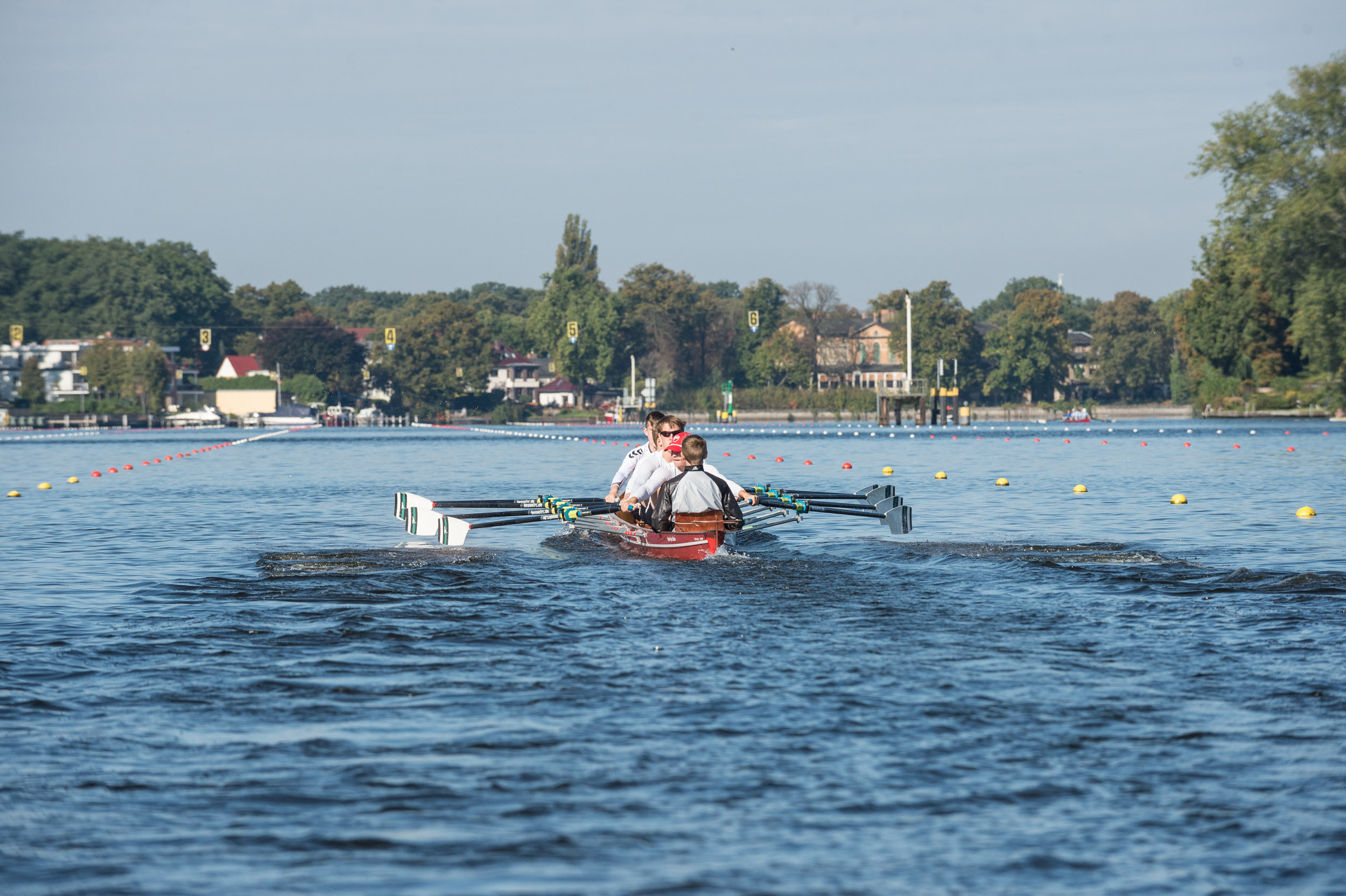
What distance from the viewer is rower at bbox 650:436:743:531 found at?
16.0 metres

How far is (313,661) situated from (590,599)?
3.67 m

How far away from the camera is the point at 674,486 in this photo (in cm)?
1614

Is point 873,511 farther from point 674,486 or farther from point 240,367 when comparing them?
point 240,367

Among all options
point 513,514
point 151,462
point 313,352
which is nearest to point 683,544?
point 513,514

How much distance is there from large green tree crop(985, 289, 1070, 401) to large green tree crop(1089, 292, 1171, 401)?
278 inches

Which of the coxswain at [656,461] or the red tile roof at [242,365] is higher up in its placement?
the red tile roof at [242,365]

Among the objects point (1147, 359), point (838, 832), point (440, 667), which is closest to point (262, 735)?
point (440, 667)

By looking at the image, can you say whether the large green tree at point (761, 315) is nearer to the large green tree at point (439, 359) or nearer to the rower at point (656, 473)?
the large green tree at point (439, 359)

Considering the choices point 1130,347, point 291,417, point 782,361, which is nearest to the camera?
point 291,417

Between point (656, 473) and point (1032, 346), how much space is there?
139098 mm

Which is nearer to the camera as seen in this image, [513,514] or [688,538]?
[688,538]

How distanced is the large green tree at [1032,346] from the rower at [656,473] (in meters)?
138

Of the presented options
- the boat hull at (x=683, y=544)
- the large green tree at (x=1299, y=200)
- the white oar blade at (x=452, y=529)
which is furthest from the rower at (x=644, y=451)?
the large green tree at (x=1299, y=200)

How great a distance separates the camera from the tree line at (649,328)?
322 feet
